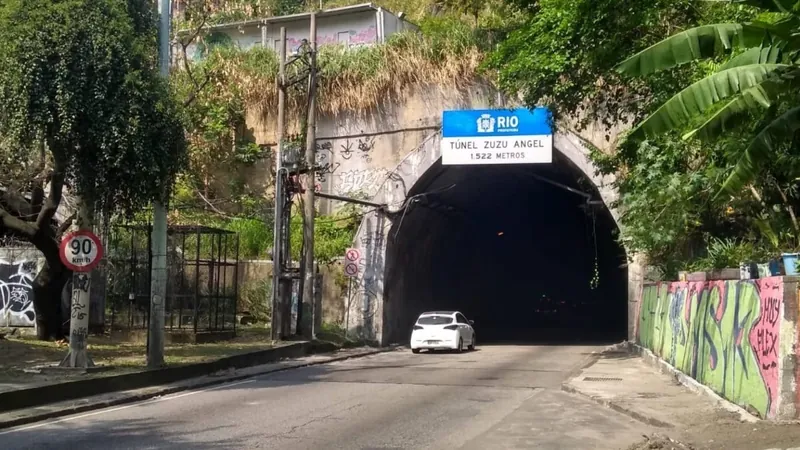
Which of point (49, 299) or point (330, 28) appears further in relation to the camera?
point (330, 28)

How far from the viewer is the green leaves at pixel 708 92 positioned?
10555mm

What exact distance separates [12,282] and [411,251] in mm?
14911

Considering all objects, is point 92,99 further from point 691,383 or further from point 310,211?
point 691,383

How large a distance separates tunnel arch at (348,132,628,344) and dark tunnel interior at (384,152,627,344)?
8 cm

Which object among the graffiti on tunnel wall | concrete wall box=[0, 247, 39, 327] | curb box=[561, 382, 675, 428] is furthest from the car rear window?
concrete wall box=[0, 247, 39, 327]

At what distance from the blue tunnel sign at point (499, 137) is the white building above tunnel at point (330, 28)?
9.94 metres

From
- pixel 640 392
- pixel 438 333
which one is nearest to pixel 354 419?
pixel 640 392

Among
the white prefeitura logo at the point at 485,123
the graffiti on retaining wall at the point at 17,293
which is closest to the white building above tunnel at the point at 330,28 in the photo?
the white prefeitura logo at the point at 485,123

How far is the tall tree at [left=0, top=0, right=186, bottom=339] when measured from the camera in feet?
50.6

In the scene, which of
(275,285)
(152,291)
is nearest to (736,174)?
(152,291)

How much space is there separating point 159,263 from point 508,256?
3371cm

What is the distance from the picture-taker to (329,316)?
31.8 m

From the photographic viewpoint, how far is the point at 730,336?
13727mm

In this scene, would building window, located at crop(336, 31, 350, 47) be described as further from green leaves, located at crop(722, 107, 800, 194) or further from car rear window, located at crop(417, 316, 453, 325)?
green leaves, located at crop(722, 107, 800, 194)
